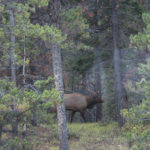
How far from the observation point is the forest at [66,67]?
6.17 m

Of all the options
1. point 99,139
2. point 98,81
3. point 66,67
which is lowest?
point 99,139

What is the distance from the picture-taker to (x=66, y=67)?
19.0 m

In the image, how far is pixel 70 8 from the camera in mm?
10883

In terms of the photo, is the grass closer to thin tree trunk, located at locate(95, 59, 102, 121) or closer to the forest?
the forest

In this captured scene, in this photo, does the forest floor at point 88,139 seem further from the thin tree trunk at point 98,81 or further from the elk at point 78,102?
the thin tree trunk at point 98,81

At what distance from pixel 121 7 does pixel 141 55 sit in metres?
4.33

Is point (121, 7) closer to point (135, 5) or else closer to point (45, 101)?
point (135, 5)

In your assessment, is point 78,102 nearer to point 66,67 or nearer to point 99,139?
point 66,67

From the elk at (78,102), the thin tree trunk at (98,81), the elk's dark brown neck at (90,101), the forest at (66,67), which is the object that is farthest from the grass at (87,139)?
the thin tree trunk at (98,81)

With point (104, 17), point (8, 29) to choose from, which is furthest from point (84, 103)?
point (8, 29)

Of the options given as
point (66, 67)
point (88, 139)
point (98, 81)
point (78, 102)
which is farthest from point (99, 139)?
point (98, 81)

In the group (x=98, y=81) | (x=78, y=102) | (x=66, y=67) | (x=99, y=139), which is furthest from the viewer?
(x=98, y=81)

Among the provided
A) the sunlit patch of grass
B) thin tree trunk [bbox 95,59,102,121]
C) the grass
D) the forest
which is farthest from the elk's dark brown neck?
the grass

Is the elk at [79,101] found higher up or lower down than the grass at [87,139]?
higher up
